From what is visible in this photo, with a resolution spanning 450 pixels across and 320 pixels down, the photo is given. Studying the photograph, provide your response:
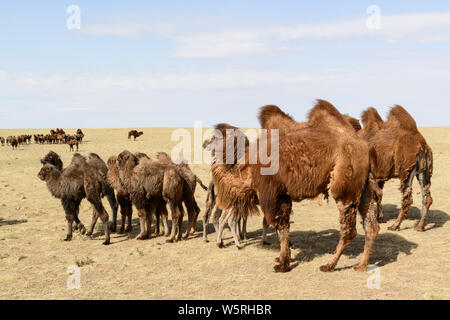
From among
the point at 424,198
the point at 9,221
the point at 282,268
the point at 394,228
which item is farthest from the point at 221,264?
the point at 9,221

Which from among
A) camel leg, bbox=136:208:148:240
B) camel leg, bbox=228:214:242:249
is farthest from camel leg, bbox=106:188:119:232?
camel leg, bbox=228:214:242:249

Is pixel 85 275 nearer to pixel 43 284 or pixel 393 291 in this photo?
pixel 43 284

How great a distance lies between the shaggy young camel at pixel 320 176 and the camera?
664cm

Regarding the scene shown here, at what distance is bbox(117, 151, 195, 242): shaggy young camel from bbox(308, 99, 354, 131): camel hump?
12.3 ft

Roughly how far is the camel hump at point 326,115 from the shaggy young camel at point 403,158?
3081mm

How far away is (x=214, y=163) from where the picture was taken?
7.71 meters

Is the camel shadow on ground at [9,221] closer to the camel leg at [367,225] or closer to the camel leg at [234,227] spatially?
the camel leg at [234,227]

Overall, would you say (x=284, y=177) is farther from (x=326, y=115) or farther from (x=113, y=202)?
(x=113, y=202)

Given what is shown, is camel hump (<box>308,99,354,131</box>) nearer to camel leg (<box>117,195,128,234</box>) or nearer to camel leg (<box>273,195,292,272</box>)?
camel leg (<box>273,195,292,272</box>)

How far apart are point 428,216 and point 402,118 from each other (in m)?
2.98

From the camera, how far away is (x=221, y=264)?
7.60 m

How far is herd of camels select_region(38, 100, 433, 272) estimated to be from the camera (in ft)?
22.0

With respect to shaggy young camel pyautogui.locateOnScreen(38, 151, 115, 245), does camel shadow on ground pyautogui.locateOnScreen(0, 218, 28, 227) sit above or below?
below
